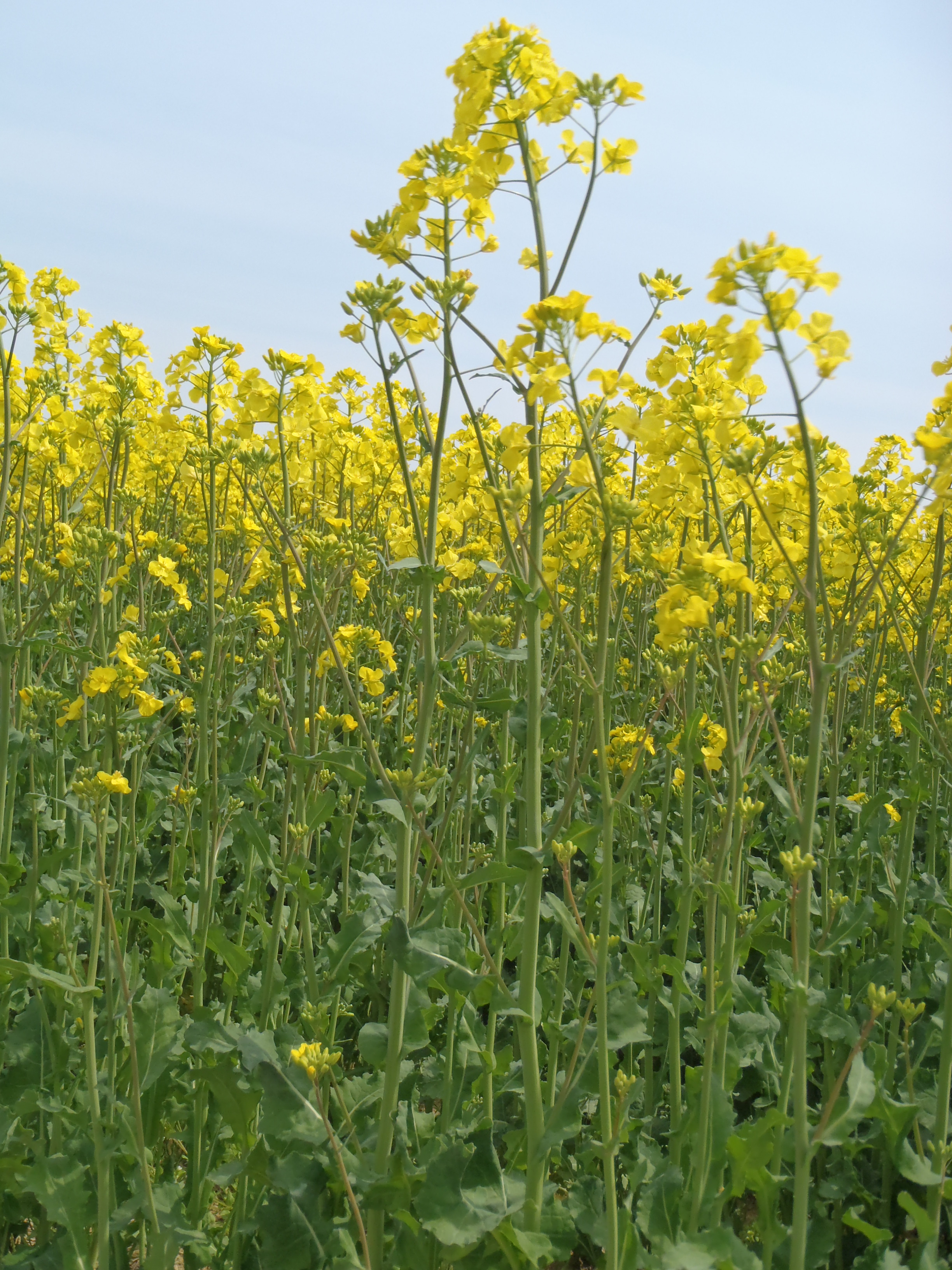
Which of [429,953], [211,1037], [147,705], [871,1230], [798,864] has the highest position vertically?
[147,705]

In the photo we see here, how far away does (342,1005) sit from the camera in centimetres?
359

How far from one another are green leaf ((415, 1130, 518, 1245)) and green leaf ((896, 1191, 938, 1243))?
1108mm

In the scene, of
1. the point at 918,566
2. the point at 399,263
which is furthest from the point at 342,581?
the point at 918,566

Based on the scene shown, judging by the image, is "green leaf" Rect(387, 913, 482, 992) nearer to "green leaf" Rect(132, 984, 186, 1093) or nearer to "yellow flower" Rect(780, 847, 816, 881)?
"yellow flower" Rect(780, 847, 816, 881)

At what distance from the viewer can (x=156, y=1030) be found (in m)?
2.91

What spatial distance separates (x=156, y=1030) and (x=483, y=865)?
3.64 ft

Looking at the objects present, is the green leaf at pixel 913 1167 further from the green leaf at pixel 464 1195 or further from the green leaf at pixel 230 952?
the green leaf at pixel 230 952

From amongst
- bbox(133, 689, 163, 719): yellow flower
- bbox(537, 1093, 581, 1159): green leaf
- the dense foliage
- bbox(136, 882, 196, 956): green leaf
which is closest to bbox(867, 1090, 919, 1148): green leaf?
the dense foliage

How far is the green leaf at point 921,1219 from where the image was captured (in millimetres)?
2564

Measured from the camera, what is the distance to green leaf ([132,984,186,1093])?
2.84 meters

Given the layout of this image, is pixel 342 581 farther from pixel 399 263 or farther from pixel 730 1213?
pixel 730 1213

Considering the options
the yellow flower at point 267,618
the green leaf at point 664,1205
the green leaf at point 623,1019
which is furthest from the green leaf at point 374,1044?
the yellow flower at point 267,618

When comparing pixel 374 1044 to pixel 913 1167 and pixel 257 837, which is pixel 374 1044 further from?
pixel 913 1167

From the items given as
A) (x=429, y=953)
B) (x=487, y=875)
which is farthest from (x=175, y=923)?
(x=487, y=875)
